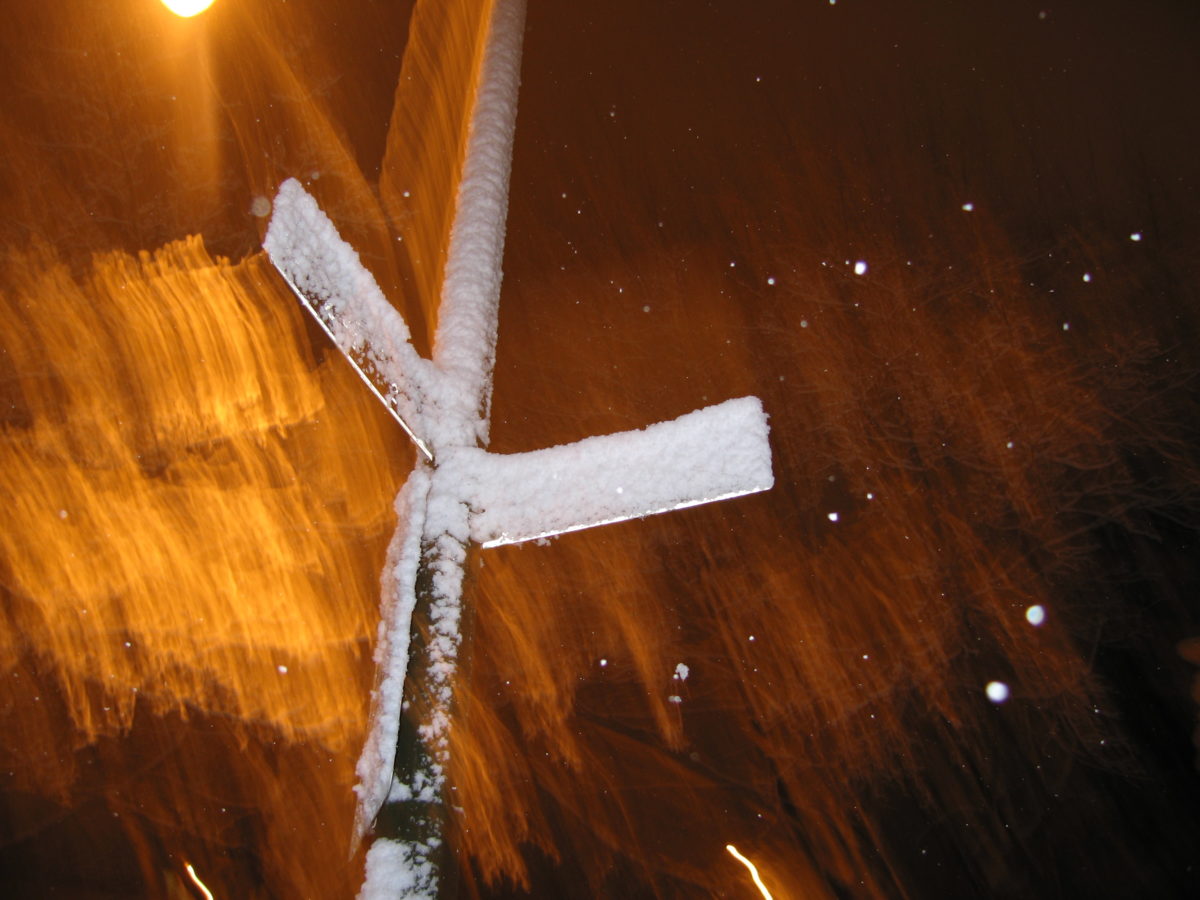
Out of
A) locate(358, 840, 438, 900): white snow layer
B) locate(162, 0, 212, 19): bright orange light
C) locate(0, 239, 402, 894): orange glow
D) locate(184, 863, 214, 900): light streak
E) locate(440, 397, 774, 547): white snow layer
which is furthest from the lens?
locate(0, 239, 402, 894): orange glow

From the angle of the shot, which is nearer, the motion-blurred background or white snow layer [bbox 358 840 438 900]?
white snow layer [bbox 358 840 438 900]

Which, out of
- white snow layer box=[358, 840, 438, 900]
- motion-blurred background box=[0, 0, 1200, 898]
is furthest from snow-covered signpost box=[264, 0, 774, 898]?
motion-blurred background box=[0, 0, 1200, 898]

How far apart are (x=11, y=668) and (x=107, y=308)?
4.59m

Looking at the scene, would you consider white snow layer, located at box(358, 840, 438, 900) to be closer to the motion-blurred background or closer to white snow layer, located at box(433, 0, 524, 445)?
white snow layer, located at box(433, 0, 524, 445)

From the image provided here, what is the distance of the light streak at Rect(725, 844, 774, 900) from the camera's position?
304 inches

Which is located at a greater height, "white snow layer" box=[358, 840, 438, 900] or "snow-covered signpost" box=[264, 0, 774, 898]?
"snow-covered signpost" box=[264, 0, 774, 898]

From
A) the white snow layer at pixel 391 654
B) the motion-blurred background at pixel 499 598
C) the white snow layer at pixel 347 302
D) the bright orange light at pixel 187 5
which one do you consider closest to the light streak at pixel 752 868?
the motion-blurred background at pixel 499 598

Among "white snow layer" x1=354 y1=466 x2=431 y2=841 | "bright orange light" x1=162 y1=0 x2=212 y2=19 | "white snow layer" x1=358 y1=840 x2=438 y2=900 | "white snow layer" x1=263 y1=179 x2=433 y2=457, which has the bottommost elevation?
"white snow layer" x1=358 y1=840 x2=438 y2=900

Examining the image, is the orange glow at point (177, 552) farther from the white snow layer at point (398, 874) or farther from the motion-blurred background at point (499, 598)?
the white snow layer at point (398, 874)

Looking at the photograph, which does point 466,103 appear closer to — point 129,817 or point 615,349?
point 615,349

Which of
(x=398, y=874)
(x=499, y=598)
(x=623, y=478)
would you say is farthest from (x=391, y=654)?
(x=499, y=598)

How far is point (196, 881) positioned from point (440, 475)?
980cm

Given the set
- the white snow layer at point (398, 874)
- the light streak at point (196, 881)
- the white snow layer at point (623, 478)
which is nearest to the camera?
the white snow layer at point (398, 874)

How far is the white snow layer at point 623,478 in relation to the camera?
764mm
